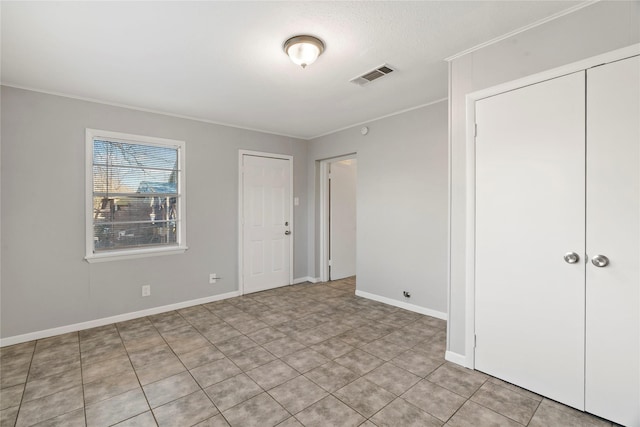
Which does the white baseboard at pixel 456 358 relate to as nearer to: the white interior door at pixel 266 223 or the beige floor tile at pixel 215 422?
the beige floor tile at pixel 215 422

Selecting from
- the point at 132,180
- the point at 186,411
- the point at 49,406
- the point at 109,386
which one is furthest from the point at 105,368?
the point at 132,180

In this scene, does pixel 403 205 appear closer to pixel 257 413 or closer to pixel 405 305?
pixel 405 305

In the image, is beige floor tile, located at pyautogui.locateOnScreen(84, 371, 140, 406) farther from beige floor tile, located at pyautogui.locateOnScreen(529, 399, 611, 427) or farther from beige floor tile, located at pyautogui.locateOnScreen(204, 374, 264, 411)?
beige floor tile, located at pyautogui.locateOnScreen(529, 399, 611, 427)

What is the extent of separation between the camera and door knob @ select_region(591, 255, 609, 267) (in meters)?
1.75

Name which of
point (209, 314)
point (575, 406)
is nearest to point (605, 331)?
point (575, 406)

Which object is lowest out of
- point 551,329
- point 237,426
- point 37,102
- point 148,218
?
point 237,426

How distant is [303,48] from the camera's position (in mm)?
2111

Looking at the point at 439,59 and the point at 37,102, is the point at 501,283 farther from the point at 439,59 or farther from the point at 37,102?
the point at 37,102

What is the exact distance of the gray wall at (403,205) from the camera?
3.44 m

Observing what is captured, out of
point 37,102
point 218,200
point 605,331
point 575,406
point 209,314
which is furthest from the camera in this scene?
point 218,200

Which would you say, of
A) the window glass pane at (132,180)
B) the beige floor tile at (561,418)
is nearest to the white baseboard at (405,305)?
the beige floor tile at (561,418)

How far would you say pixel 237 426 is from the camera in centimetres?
177

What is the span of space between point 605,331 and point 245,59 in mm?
3079

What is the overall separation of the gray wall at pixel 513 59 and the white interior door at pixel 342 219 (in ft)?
9.53
